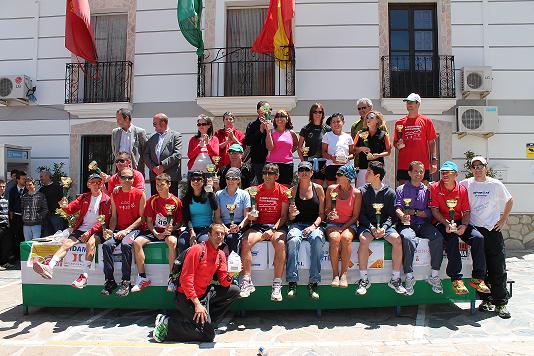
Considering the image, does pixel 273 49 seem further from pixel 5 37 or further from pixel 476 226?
pixel 5 37

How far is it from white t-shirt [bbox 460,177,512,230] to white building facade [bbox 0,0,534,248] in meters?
4.78

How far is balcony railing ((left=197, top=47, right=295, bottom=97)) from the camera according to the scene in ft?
34.9

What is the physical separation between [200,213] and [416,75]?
7630mm

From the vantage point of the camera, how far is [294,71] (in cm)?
1044

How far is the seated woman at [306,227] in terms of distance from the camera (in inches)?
205

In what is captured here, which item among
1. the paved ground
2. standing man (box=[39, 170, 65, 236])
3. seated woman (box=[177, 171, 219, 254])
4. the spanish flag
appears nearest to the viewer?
the paved ground

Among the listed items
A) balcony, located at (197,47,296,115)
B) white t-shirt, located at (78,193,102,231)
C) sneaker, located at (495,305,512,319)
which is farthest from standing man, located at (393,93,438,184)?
white t-shirt, located at (78,193,102,231)

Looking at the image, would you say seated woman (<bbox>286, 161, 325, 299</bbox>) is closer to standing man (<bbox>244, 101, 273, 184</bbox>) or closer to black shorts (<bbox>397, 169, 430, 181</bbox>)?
standing man (<bbox>244, 101, 273, 184</bbox>)

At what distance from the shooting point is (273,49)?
33.6ft

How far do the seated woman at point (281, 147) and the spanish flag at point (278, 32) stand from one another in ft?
13.9

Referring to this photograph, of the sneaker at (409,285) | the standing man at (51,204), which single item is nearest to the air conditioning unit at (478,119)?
the sneaker at (409,285)

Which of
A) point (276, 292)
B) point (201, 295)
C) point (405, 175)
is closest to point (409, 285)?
point (276, 292)

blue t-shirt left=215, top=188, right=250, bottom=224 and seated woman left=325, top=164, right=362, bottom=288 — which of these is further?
blue t-shirt left=215, top=188, right=250, bottom=224

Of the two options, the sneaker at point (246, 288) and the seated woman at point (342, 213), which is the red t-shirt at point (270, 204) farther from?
the sneaker at point (246, 288)
